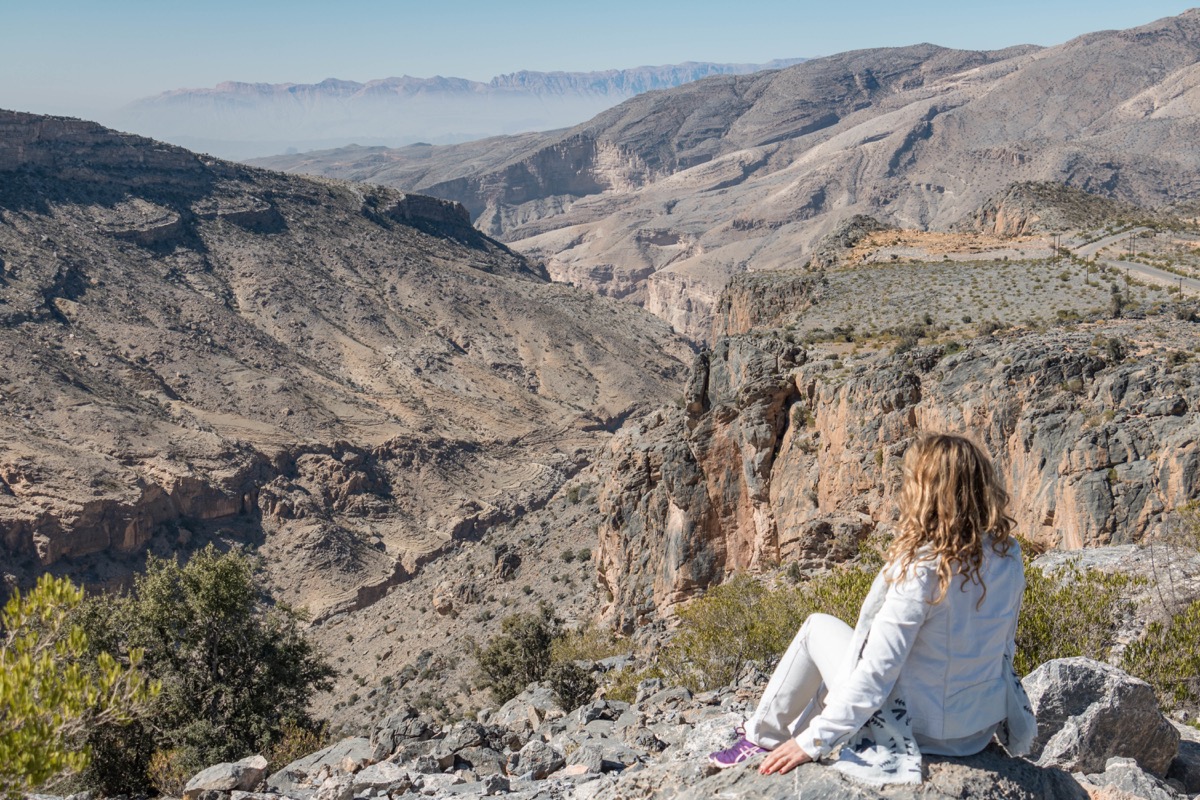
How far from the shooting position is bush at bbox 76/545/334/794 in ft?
56.6

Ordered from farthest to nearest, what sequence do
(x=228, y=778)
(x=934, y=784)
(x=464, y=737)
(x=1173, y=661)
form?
(x=464, y=737), (x=228, y=778), (x=1173, y=661), (x=934, y=784)

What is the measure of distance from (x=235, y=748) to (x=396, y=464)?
5110 cm

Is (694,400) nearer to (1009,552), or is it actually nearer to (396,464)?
(1009,552)

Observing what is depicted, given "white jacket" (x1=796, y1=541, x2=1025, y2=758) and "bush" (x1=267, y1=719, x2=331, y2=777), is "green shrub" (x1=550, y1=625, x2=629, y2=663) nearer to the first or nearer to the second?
"bush" (x1=267, y1=719, x2=331, y2=777)

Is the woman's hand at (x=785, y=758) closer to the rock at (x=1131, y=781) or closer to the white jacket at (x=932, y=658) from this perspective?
the white jacket at (x=932, y=658)

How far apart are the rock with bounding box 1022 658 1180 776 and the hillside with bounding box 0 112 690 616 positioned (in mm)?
48724

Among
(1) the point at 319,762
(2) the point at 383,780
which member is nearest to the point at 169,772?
(1) the point at 319,762

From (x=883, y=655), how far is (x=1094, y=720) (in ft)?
11.2

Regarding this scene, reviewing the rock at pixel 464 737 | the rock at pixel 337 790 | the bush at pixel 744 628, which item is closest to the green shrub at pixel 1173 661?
the bush at pixel 744 628

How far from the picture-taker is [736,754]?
625 cm

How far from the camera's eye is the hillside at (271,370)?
56.1 metres

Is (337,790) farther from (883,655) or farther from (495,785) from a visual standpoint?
(883,655)

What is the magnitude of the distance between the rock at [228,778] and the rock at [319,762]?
0.42 m

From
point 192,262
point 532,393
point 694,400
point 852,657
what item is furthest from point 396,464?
point 852,657
